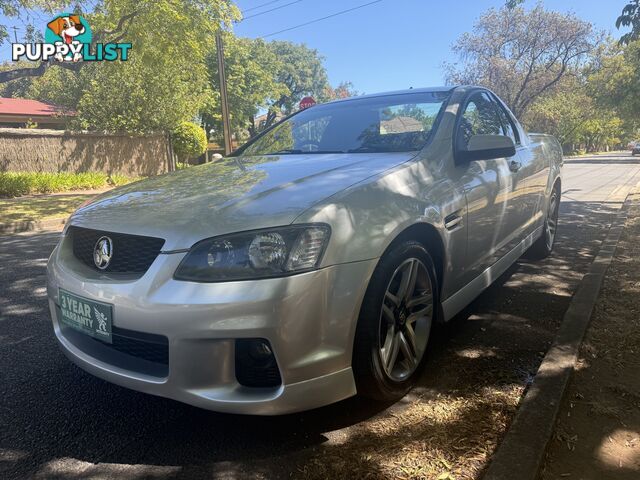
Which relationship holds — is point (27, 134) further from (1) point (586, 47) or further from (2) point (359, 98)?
(1) point (586, 47)

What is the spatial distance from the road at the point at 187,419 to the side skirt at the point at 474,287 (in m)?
0.30

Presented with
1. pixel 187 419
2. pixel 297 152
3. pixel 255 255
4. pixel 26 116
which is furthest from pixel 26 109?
pixel 255 255

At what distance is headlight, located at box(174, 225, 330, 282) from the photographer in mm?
1794

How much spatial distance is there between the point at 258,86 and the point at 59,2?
2425 centimetres

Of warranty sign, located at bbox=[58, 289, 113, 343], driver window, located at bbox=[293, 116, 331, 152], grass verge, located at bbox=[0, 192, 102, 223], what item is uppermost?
driver window, located at bbox=[293, 116, 331, 152]

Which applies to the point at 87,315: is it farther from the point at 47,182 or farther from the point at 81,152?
the point at 81,152

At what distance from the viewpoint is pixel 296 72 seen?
48688 mm

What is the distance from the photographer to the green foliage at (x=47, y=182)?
480 inches

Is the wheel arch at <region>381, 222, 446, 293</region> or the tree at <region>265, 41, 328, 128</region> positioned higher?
the tree at <region>265, 41, 328, 128</region>

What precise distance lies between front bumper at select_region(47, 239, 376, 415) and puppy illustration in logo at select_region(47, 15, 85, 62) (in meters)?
14.0

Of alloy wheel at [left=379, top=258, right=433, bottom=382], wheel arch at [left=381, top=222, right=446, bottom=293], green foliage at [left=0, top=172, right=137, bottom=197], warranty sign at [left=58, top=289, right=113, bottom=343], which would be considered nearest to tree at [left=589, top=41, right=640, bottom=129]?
green foliage at [left=0, top=172, right=137, bottom=197]

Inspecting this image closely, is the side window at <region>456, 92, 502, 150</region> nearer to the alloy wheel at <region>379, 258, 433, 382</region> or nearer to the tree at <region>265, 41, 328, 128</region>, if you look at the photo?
the alloy wheel at <region>379, 258, 433, 382</region>

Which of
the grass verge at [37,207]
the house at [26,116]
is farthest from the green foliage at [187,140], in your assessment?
the grass verge at [37,207]

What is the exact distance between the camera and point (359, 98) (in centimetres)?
371
